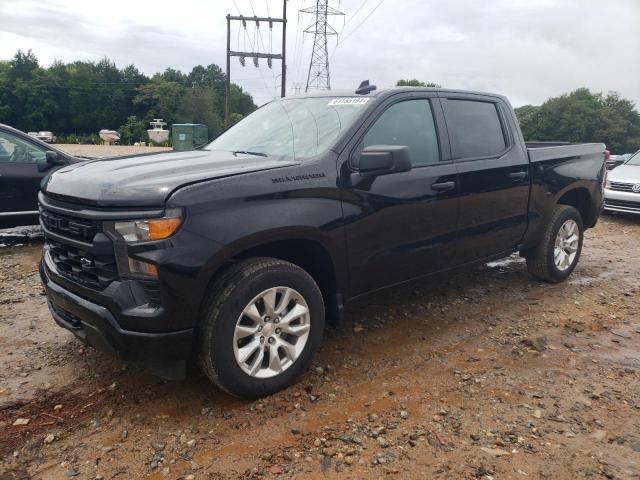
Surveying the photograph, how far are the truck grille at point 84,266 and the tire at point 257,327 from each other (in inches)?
20.8

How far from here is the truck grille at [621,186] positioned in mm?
9680

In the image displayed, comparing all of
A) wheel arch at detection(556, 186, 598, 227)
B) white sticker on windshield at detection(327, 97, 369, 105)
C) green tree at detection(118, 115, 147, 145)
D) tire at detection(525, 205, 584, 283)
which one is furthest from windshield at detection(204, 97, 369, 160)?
green tree at detection(118, 115, 147, 145)

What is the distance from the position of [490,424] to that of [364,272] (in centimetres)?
119

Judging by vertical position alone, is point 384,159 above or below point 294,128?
below

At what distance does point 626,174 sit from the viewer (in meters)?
10.1

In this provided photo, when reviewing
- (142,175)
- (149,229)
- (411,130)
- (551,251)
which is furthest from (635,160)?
(149,229)

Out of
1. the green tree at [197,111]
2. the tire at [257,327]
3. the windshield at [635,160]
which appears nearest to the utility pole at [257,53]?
the windshield at [635,160]

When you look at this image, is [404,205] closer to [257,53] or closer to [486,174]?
[486,174]

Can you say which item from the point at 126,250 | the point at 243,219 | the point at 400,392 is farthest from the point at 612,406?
the point at 126,250

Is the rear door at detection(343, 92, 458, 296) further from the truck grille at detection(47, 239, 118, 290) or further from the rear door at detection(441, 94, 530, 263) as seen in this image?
the truck grille at detection(47, 239, 118, 290)

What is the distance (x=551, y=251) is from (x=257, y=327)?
352cm

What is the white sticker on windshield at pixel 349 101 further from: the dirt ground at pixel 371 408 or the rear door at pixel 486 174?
the dirt ground at pixel 371 408

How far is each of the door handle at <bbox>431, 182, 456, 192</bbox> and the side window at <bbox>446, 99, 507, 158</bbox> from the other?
0.94 ft

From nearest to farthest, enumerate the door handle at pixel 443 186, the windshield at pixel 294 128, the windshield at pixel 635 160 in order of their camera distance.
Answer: the windshield at pixel 294 128, the door handle at pixel 443 186, the windshield at pixel 635 160
